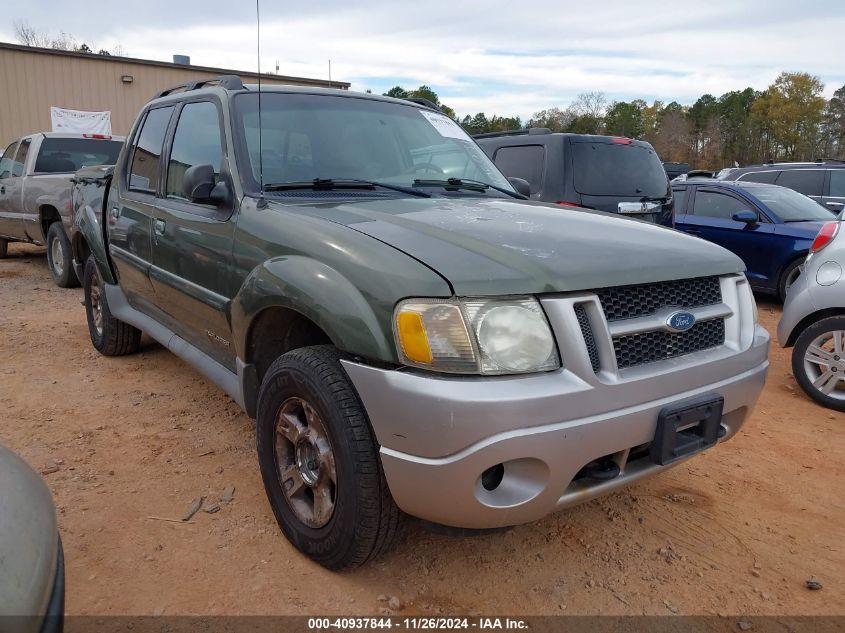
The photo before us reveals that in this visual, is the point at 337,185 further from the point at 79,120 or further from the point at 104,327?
the point at 79,120

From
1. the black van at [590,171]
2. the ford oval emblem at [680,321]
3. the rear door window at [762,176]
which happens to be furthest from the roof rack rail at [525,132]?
the rear door window at [762,176]

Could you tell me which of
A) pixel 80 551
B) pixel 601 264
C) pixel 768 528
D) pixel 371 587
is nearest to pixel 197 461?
pixel 80 551

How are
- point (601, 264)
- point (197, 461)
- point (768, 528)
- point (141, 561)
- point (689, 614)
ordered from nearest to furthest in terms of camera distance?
point (601, 264)
point (689, 614)
point (141, 561)
point (768, 528)
point (197, 461)

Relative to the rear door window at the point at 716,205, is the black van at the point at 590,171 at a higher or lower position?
higher

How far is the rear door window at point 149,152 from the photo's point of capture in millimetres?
3818

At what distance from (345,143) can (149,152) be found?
5.07 ft

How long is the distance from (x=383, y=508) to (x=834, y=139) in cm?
7016

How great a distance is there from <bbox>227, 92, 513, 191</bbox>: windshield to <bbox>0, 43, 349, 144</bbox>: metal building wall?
15303mm

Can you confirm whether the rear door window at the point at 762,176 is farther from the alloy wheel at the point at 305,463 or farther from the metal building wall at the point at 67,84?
the metal building wall at the point at 67,84

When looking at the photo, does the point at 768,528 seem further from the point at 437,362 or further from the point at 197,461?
the point at 197,461

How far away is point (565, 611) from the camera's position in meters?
2.27

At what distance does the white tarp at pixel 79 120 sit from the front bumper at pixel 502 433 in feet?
65.0

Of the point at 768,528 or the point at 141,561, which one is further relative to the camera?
the point at 768,528

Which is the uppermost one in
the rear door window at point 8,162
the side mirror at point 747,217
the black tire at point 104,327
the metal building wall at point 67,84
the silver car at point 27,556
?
the metal building wall at point 67,84
